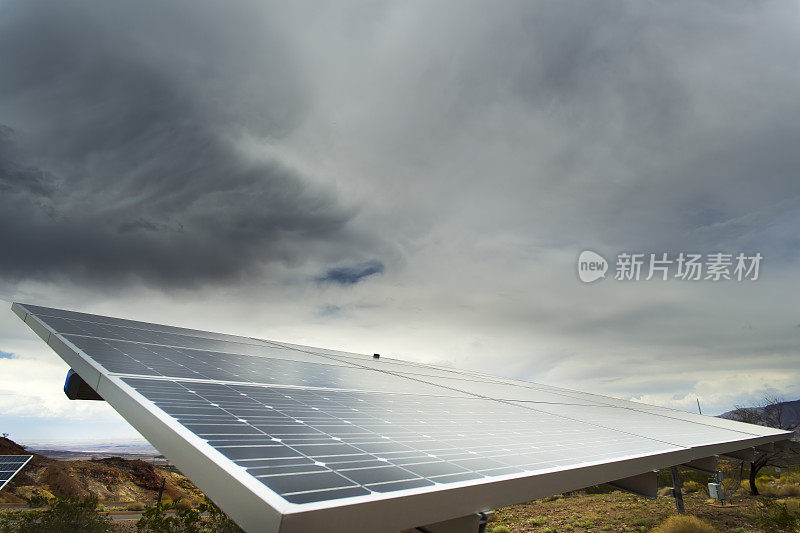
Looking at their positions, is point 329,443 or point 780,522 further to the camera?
point 780,522

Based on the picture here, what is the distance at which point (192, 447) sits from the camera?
313 centimetres

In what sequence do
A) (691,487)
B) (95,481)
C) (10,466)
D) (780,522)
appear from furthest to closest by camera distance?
(95,481), (691,487), (10,466), (780,522)

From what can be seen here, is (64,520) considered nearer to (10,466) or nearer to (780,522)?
(10,466)

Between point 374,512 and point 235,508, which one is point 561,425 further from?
point 235,508

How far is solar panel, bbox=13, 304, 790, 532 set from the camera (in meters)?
2.80

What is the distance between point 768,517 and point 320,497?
23.4 meters

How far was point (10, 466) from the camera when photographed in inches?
932

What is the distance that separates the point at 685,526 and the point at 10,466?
35.3m

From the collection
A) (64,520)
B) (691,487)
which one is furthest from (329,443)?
(691,487)

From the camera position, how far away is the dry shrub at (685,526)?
53.0 feet

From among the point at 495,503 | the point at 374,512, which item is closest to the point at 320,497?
the point at 374,512

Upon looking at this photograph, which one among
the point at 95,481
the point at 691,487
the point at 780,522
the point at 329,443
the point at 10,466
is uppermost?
the point at 329,443

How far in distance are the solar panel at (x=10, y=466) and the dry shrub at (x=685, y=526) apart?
3049 centimetres

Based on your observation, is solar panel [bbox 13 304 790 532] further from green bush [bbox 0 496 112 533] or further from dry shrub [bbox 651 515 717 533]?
green bush [bbox 0 496 112 533]
